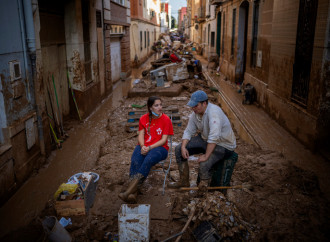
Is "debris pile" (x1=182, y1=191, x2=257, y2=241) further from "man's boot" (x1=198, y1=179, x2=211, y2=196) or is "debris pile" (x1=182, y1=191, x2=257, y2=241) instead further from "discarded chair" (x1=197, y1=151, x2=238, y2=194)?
"discarded chair" (x1=197, y1=151, x2=238, y2=194)

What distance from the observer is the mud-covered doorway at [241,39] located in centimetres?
1289

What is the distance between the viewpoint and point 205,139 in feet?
13.5

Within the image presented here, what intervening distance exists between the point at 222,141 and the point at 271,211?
42.2 inches

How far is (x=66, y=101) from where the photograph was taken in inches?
324

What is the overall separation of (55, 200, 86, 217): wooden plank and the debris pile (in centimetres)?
133

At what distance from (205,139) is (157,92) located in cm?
672

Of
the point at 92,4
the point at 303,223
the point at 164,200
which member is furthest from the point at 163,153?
the point at 92,4

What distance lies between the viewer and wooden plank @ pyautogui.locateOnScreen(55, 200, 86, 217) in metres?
3.69

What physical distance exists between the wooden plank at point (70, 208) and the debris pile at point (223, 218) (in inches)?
52.2

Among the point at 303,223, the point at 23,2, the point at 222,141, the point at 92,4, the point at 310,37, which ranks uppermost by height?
the point at 92,4

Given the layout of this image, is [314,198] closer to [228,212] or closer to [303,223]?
[303,223]

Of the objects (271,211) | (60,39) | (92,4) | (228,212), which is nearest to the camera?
(228,212)

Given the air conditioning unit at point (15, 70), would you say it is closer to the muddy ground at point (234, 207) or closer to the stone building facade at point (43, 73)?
the stone building facade at point (43, 73)

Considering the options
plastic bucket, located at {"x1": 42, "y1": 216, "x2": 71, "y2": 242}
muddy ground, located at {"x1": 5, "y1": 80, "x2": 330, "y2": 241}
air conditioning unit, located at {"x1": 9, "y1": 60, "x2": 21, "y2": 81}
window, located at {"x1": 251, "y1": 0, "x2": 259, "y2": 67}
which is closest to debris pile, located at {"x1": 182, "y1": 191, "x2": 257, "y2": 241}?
muddy ground, located at {"x1": 5, "y1": 80, "x2": 330, "y2": 241}
